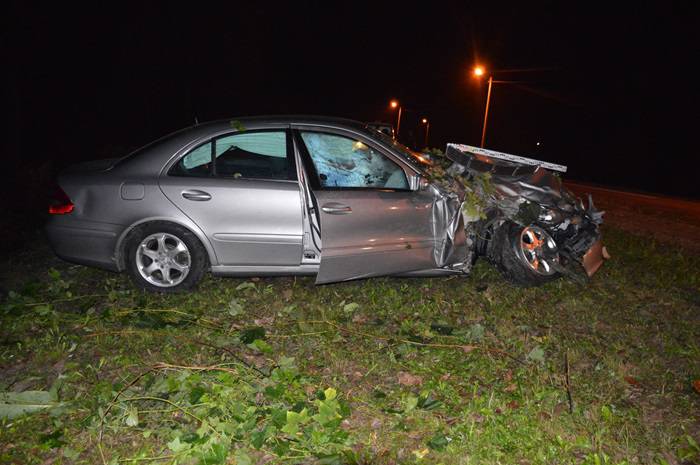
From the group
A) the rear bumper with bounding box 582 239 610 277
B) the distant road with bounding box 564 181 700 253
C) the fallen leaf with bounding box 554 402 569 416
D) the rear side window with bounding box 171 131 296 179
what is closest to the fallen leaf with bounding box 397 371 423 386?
the fallen leaf with bounding box 554 402 569 416

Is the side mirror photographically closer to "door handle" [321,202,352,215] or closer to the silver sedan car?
the silver sedan car

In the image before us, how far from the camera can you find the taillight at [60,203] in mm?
4684

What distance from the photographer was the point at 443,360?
3.74 meters

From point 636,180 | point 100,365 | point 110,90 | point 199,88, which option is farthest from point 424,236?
point 636,180

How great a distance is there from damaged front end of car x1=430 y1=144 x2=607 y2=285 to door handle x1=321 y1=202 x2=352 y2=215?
0.94 meters

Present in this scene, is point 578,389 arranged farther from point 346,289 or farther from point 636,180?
point 636,180

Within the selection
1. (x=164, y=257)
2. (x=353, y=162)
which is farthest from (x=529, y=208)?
(x=164, y=257)

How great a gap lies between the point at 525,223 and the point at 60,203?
13.5 ft

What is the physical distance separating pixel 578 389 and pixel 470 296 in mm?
1649

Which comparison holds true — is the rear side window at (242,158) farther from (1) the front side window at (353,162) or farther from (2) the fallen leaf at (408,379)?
(2) the fallen leaf at (408,379)

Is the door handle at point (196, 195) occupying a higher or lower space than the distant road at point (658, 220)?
higher

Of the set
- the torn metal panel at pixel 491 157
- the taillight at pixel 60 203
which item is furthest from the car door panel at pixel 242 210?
the torn metal panel at pixel 491 157

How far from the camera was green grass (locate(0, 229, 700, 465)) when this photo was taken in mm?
2801

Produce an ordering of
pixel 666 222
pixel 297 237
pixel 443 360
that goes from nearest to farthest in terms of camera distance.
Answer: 1. pixel 443 360
2. pixel 297 237
3. pixel 666 222
